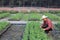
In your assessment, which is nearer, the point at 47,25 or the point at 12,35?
the point at 47,25

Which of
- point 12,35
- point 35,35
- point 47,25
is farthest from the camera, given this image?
point 12,35

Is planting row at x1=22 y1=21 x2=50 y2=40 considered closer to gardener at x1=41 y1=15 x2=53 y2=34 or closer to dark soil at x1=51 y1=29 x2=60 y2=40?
gardener at x1=41 y1=15 x2=53 y2=34

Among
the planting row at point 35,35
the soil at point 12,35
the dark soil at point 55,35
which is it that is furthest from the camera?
the soil at point 12,35

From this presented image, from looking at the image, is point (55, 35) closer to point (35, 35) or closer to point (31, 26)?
point (35, 35)

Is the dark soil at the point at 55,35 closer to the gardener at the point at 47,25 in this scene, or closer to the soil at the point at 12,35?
the gardener at the point at 47,25

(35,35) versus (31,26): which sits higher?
(35,35)

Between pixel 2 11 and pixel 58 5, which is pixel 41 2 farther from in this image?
pixel 2 11

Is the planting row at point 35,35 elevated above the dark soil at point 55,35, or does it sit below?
above

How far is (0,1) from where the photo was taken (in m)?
29.1

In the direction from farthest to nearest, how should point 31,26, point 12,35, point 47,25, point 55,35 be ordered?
1. point 31,26
2. point 12,35
3. point 55,35
4. point 47,25

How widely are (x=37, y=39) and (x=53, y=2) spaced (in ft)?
73.9

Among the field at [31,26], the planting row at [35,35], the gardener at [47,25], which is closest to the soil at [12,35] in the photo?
the field at [31,26]

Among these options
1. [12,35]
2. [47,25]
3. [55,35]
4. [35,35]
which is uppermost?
[47,25]

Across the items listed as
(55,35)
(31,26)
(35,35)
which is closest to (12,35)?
(31,26)
